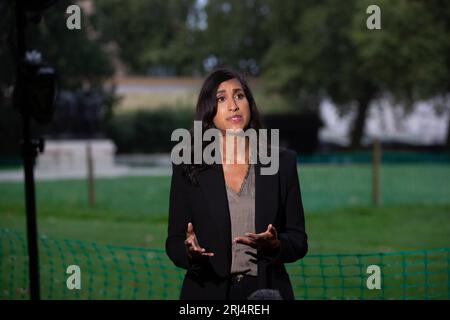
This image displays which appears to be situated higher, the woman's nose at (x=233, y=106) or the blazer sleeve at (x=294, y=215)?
the woman's nose at (x=233, y=106)

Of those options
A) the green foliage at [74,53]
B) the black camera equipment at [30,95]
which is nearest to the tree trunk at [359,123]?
the green foliage at [74,53]

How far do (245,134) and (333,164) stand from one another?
2524cm

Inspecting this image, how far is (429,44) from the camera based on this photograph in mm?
32938

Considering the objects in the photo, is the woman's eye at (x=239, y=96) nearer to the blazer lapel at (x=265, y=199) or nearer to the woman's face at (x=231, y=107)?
the woman's face at (x=231, y=107)

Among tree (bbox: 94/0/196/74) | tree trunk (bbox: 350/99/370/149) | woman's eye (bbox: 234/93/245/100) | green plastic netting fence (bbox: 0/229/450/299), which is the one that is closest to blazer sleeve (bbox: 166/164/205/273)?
woman's eye (bbox: 234/93/245/100)

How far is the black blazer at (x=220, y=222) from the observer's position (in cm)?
282

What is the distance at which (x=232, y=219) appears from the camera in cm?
284

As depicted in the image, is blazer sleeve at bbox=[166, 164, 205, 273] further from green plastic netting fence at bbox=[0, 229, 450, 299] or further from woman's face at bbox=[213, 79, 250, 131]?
green plastic netting fence at bbox=[0, 229, 450, 299]

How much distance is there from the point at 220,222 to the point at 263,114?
1475 cm

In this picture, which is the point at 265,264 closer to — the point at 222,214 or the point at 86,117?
the point at 222,214

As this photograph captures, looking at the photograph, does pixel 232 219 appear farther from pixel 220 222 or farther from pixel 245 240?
Result: pixel 245 240

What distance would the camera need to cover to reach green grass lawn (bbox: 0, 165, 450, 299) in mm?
7262

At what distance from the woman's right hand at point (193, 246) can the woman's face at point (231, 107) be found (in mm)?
457

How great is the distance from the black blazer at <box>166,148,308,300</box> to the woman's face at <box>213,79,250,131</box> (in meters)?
0.19
